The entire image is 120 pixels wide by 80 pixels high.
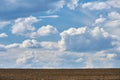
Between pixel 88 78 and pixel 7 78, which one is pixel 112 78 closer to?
pixel 88 78

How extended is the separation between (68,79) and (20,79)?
16.6ft

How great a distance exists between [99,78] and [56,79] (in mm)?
4625

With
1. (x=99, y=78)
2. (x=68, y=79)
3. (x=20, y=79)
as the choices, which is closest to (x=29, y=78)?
(x=20, y=79)

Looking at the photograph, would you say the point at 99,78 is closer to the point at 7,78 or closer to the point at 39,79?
the point at 39,79

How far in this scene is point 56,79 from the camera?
42500 millimetres

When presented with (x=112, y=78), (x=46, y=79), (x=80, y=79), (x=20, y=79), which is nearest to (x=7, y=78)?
(x=20, y=79)

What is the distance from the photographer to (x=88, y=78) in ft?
145

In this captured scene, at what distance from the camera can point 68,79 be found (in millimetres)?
42500

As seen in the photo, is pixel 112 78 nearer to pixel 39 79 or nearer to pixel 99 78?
pixel 99 78

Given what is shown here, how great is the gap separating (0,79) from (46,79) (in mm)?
4634

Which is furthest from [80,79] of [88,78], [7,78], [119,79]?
[7,78]

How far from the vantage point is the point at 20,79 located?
43500 millimetres

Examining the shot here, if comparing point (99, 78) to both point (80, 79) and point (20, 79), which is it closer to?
point (80, 79)

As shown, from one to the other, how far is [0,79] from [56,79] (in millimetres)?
5641
